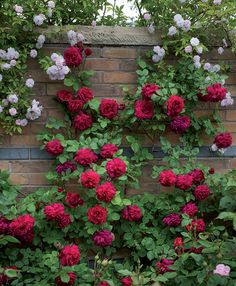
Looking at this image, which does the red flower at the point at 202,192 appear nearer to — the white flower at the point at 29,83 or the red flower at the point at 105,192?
the red flower at the point at 105,192

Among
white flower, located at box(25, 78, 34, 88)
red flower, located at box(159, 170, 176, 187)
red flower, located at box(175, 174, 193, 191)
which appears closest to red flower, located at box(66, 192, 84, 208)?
red flower, located at box(159, 170, 176, 187)

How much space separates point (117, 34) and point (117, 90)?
35cm

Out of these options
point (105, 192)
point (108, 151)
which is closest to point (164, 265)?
point (105, 192)

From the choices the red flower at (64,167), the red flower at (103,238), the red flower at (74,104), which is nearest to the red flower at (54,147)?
the red flower at (64,167)

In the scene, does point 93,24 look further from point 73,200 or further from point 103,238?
point 103,238

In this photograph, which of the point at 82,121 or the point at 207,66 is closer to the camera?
the point at 82,121

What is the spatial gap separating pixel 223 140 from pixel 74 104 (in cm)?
97

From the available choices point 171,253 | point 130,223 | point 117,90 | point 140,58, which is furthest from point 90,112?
point 171,253

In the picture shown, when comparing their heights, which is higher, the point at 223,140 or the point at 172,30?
the point at 172,30

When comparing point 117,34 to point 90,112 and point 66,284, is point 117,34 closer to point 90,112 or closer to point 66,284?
point 90,112

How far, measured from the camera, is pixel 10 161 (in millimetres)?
3193

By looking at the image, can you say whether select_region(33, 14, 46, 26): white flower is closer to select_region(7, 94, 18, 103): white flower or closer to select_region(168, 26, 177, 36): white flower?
select_region(7, 94, 18, 103): white flower

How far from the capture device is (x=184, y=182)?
10.2 ft

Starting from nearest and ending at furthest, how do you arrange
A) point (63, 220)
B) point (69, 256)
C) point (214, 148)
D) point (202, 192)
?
point (69, 256) < point (63, 220) < point (202, 192) < point (214, 148)
